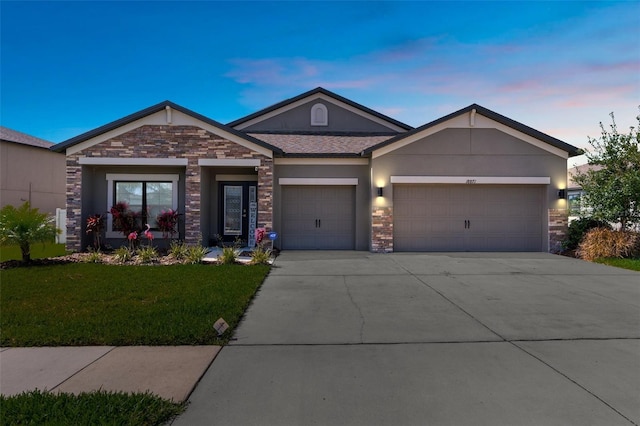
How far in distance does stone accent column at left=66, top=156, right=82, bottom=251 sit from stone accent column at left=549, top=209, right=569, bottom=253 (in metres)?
16.2

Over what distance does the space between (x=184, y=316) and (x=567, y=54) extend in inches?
522

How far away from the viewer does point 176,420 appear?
2.92 meters

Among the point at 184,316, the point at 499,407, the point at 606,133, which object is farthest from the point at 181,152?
the point at 606,133

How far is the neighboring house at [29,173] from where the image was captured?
19062mm

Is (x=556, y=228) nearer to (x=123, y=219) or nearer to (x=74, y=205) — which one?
(x=123, y=219)

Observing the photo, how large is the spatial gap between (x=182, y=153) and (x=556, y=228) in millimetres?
13324

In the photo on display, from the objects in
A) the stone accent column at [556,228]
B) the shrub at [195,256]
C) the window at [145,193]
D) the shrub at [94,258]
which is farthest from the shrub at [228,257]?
the stone accent column at [556,228]

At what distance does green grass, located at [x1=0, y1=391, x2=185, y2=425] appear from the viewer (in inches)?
112

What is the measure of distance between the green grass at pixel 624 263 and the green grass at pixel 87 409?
1189 centimetres

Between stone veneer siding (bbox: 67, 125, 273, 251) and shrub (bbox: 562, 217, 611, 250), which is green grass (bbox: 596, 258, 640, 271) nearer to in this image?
shrub (bbox: 562, 217, 611, 250)

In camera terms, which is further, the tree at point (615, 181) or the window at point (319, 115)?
the window at point (319, 115)

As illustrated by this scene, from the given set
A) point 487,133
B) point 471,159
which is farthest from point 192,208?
point 487,133

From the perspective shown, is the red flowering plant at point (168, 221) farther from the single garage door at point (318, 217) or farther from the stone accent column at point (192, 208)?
the single garage door at point (318, 217)

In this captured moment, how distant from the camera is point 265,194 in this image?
12547 mm
